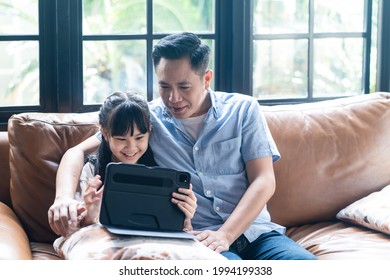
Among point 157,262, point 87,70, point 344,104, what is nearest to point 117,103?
point 157,262

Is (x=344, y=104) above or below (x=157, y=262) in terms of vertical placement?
above

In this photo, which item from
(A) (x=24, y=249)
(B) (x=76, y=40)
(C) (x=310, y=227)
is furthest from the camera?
(B) (x=76, y=40)

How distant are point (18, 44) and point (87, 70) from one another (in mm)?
262

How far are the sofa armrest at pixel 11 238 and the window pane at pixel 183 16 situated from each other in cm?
90

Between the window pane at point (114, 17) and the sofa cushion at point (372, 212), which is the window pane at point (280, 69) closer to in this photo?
the window pane at point (114, 17)

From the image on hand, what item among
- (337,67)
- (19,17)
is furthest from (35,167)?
(337,67)

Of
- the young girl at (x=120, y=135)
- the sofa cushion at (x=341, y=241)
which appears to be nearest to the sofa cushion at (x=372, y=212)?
the sofa cushion at (x=341, y=241)

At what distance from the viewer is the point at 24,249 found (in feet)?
6.12

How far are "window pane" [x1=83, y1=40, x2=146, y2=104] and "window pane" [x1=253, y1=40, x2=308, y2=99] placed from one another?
462 millimetres

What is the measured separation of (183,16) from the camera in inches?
102

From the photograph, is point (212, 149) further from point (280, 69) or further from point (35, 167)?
point (280, 69)

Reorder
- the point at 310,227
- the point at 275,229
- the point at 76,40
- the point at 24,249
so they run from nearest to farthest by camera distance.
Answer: the point at 24,249, the point at 275,229, the point at 310,227, the point at 76,40

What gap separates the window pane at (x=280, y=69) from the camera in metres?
2.72

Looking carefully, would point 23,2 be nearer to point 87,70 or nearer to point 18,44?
point 18,44
